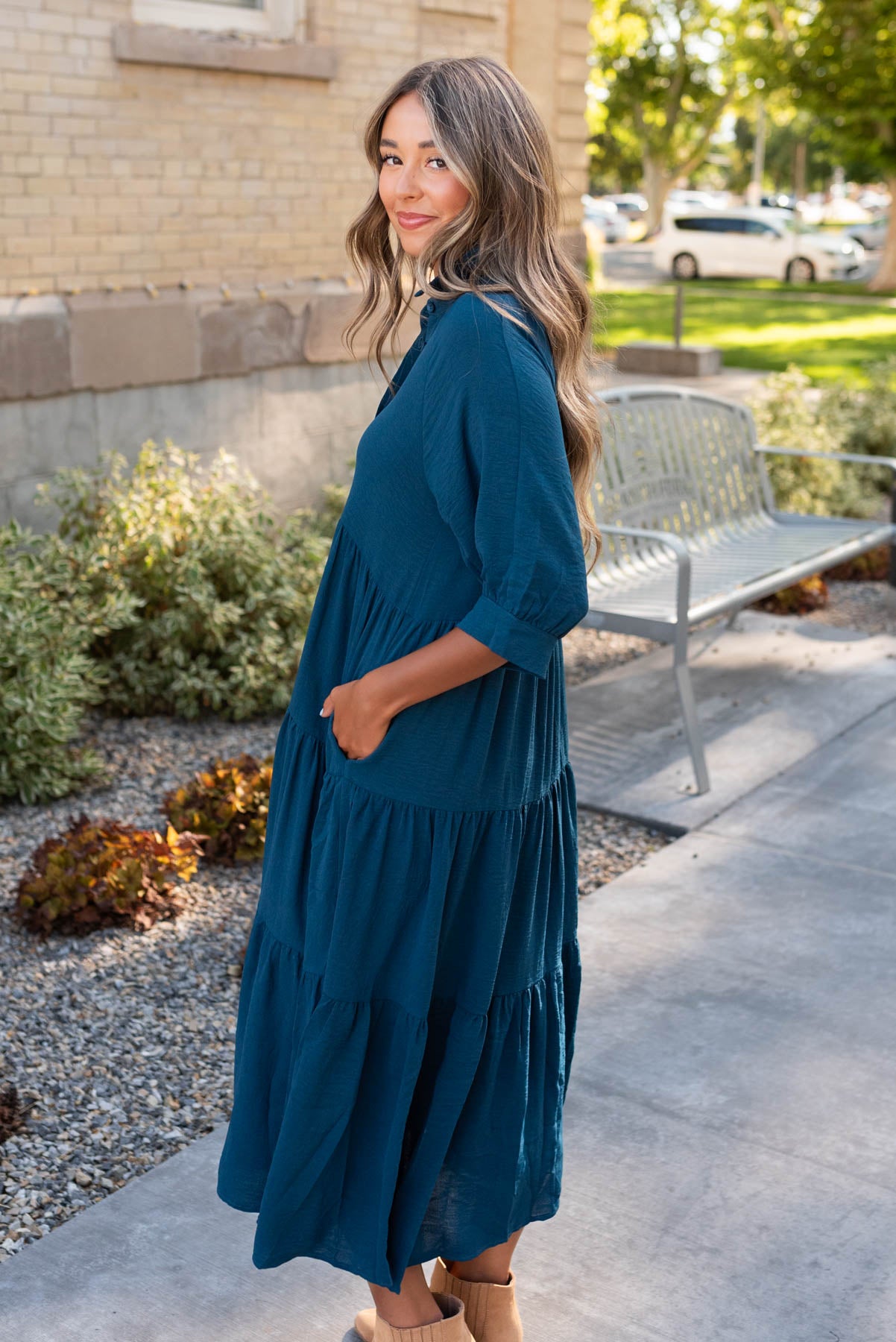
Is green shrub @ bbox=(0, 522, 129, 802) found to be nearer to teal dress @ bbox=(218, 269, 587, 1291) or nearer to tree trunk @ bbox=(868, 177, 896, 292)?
teal dress @ bbox=(218, 269, 587, 1291)

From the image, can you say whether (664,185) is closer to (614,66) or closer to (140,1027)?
(614,66)

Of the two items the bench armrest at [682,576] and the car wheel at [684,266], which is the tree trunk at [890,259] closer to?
the car wheel at [684,266]

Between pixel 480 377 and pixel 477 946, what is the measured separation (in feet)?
2.49

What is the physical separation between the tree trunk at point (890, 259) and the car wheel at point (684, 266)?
5475 mm

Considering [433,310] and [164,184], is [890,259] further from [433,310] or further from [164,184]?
[433,310]

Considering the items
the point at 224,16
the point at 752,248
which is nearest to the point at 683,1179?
the point at 224,16

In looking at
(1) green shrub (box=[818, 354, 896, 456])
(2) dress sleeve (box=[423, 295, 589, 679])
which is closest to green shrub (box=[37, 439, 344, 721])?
(2) dress sleeve (box=[423, 295, 589, 679])

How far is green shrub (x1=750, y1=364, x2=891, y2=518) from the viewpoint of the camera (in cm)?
830

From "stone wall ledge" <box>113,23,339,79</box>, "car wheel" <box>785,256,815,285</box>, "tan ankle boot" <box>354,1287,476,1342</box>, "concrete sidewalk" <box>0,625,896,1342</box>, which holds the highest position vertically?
"stone wall ledge" <box>113,23,339,79</box>

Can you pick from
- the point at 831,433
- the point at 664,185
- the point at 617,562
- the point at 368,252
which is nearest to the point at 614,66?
the point at 664,185

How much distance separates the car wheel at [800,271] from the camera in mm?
33688

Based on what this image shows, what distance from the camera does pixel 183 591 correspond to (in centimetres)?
548

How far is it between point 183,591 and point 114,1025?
2.39m

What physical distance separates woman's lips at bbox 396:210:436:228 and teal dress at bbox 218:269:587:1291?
0.10m
